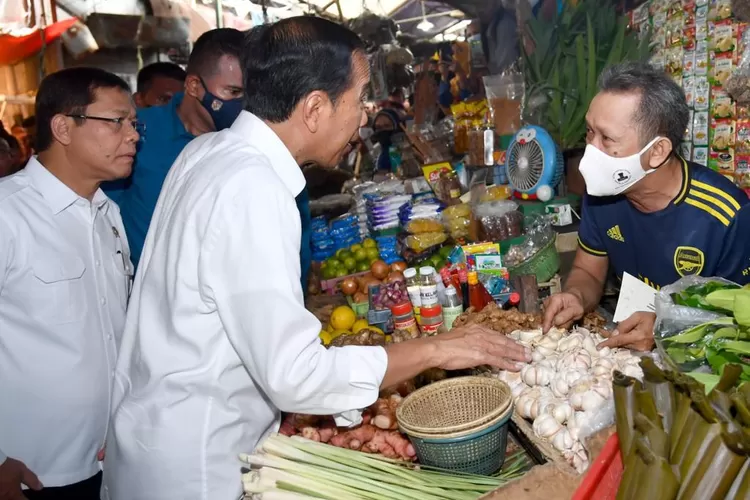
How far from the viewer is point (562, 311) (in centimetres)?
254

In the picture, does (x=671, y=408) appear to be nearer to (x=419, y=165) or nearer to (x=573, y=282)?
(x=573, y=282)

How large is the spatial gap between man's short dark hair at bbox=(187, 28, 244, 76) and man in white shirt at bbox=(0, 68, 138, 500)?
2.55 feet

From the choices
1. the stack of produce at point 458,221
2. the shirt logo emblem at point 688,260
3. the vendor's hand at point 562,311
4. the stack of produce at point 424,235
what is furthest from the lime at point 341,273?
the shirt logo emblem at point 688,260

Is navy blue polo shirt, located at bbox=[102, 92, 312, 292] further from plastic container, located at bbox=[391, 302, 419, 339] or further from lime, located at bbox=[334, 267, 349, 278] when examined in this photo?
lime, located at bbox=[334, 267, 349, 278]

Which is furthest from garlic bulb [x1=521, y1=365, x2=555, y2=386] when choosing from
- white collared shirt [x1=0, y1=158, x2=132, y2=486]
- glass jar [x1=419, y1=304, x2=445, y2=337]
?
white collared shirt [x1=0, y1=158, x2=132, y2=486]

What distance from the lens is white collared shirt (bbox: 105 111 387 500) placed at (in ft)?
4.84

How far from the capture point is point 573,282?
3074mm

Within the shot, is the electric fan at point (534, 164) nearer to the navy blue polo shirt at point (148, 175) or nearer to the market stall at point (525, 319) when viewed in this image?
the market stall at point (525, 319)

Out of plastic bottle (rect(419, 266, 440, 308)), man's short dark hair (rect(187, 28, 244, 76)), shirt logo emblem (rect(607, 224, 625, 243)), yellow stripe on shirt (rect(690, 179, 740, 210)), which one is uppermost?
man's short dark hair (rect(187, 28, 244, 76))

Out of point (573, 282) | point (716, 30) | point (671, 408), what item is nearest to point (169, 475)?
point (671, 408)

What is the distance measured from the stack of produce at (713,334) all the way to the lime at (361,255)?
3.02m

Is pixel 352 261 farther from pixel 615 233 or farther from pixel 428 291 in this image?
pixel 615 233

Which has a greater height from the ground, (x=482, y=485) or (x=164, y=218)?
(x=164, y=218)

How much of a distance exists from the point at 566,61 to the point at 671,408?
3.94 meters
